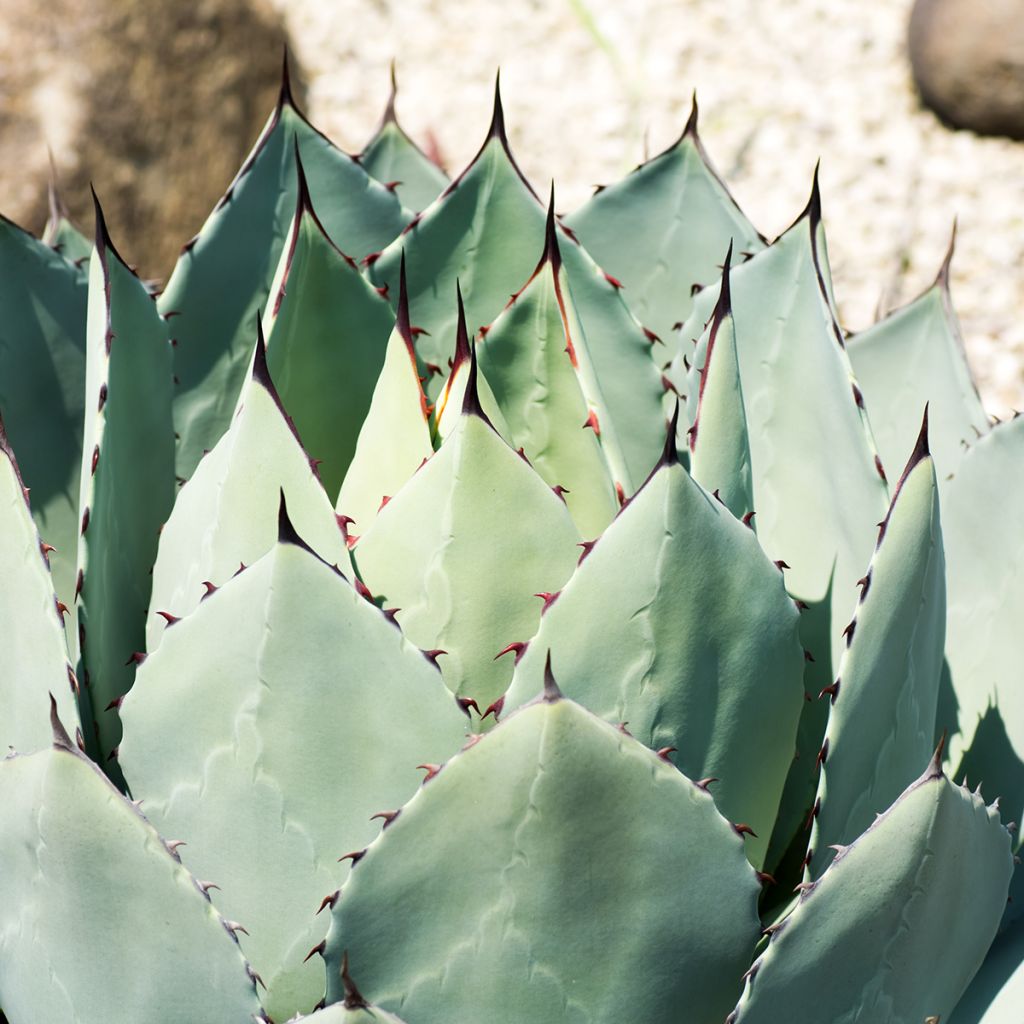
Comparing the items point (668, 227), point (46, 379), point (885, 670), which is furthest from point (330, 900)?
point (668, 227)

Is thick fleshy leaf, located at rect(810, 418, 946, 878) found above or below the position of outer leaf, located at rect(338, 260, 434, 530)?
below

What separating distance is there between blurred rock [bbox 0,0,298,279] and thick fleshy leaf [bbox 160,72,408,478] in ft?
5.94

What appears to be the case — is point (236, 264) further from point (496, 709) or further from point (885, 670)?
point (885, 670)

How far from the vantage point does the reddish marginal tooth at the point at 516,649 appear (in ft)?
2.53

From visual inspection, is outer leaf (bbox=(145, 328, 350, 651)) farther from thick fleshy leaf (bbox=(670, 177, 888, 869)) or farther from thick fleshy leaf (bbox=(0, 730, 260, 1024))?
thick fleshy leaf (bbox=(670, 177, 888, 869))

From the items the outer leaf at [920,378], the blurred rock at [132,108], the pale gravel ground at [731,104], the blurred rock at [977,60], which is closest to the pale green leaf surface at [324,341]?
the outer leaf at [920,378]

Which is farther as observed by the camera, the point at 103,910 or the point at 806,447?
the point at 806,447

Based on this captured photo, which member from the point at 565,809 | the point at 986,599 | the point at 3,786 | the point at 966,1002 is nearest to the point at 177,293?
the point at 3,786

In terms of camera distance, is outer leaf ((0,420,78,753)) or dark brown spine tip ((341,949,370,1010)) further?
outer leaf ((0,420,78,753))

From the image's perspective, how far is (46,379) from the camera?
111 cm

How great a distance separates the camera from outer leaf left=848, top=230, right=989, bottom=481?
114 centimetres

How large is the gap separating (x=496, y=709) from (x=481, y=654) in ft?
0.21

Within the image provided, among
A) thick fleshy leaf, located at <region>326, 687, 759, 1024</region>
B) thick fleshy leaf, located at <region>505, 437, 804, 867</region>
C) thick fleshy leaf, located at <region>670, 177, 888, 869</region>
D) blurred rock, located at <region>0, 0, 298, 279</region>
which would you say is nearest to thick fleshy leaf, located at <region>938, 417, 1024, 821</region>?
thick fleshy leaf, located at <region>670, 177, 888, 869</region>

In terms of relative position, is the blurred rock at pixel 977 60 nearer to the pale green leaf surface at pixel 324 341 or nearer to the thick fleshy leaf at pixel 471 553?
the pale green leaf surface at pixel 324 341
